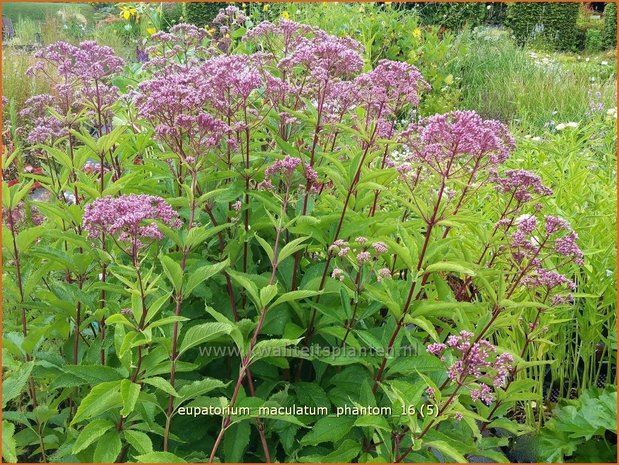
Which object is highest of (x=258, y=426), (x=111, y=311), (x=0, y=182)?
(x=0, y=182)

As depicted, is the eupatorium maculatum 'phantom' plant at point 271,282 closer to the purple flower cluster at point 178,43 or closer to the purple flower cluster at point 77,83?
the purple flower cluster at point 77,83

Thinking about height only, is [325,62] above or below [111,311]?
above

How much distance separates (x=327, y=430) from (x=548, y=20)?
15.3 metres

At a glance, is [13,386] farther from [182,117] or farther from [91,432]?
[182,117]

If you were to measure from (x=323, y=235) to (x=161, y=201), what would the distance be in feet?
1.98

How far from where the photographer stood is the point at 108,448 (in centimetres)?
198

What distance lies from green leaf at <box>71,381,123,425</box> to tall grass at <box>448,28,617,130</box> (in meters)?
6.46

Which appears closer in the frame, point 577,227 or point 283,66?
point 283,66

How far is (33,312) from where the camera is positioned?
103 inches

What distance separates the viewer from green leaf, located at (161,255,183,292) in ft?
6.14

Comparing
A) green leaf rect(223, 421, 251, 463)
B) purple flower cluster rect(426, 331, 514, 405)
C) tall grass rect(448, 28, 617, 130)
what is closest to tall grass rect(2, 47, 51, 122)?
tall grass rect(448, 28, 617, 130)

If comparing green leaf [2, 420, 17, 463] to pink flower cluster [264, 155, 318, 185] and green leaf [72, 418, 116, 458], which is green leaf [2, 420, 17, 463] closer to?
green leaf [72, 418, 116, 458]

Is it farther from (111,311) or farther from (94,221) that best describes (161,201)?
(111,311)

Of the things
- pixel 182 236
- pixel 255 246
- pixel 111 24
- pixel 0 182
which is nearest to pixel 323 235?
pixel 255 246
